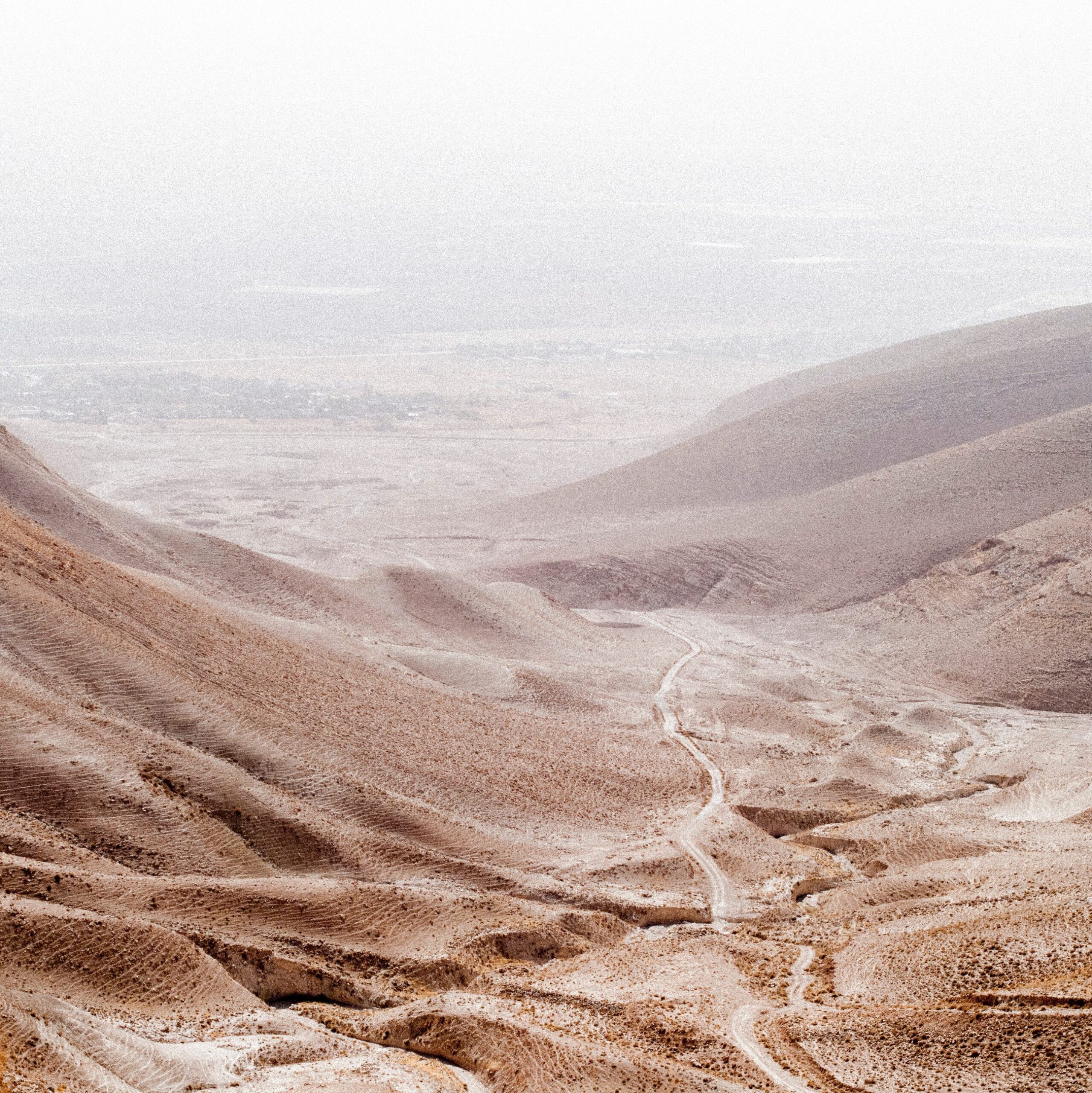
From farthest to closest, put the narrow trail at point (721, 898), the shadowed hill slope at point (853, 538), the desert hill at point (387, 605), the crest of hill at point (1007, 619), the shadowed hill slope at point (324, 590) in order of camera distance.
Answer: the shadowed hill slope at point (853, 538), the crest of hill at point (1007, 619), the shadowed hill slope at point (324, 590), the desert hill at point (387, 605), the narrow trail at point (721, 898)

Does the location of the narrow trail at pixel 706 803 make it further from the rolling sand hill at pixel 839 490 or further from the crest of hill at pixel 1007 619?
the rolling sand hill at pixel 839 490

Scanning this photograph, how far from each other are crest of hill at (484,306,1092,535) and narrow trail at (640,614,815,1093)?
71.8ft

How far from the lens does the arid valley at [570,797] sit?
664 inches

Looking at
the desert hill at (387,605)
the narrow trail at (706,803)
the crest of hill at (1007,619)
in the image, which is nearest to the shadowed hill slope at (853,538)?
the crest of hill at (1007,619)

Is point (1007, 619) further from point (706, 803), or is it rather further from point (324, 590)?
point (324, 590)

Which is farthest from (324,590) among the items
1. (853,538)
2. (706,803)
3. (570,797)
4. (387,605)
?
(853,538)

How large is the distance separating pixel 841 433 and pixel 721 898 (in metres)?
47.4

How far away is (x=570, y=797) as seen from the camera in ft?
94.9

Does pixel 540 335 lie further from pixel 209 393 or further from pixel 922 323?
pixel 209 393

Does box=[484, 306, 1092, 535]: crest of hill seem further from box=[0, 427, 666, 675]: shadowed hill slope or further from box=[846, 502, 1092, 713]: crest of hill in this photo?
box=[0, 427, 666, 675]: shadowed hill slope

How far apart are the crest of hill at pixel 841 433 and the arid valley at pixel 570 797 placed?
2251 millimetres

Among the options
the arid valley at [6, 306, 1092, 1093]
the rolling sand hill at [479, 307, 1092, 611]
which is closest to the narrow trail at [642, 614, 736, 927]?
the arid valley at [6, 306, 1092, 1093]

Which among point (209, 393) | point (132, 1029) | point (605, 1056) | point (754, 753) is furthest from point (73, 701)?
point (209, 393)

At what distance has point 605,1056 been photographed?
54.6 feet
